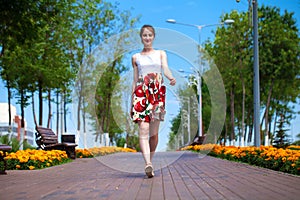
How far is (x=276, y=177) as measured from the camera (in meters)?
8.41

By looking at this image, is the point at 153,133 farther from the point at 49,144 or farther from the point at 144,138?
the point at 49,144

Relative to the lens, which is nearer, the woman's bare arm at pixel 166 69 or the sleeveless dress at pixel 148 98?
the sleeveless dress at pixel 148 98

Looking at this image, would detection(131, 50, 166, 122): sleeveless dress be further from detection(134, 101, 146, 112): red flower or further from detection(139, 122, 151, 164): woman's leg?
detection(139, 122, 151, 164): woman's leg

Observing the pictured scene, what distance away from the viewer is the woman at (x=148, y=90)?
866 cm

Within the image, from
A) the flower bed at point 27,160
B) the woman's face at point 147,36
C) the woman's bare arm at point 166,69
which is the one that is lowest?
the flower bed at point 27,160

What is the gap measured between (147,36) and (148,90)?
0.91 meters

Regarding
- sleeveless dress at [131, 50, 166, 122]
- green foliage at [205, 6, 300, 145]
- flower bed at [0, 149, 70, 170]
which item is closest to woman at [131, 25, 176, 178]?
sleeveless dress at [131, 50, 166, 122]

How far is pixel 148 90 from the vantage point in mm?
8664

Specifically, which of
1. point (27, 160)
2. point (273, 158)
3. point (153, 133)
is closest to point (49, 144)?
point (27, 160)

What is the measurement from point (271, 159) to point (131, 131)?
11.2 ft

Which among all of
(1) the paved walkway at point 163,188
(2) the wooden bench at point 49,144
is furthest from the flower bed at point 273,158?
(2) the wooden bench at point 49,144

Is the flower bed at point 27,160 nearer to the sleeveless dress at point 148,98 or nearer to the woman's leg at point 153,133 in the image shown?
the woman's leg at point 153,133

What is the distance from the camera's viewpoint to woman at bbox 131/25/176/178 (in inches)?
341

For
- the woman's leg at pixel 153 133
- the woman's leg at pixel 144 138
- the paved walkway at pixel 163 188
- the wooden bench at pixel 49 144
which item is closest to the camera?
the paved walkway at pixel 163 188
